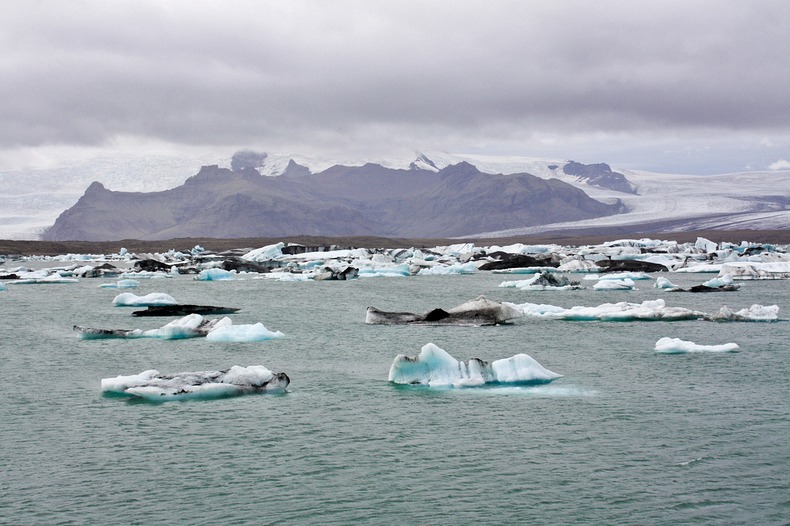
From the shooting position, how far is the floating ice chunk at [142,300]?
30562 mm

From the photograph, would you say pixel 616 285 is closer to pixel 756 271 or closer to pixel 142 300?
pixel 756 271

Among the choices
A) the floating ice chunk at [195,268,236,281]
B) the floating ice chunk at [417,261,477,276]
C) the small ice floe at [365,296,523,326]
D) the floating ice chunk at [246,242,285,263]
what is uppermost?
the floating ice chunk at [246,242,285,263]

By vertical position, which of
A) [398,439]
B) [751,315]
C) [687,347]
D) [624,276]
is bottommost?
A: [398,439]

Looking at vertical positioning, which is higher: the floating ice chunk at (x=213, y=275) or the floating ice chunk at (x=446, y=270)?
the floating ice chunk at (x=213, y=275)

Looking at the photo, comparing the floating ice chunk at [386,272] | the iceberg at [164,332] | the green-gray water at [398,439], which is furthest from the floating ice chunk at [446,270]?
the iceberg at [164,332]

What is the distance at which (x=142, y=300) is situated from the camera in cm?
3169

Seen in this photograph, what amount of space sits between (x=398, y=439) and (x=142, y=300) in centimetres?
2166

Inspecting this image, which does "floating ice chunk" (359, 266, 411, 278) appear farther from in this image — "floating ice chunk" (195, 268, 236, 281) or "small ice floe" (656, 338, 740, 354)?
"small ice floe" (656, 338, 740, 354)

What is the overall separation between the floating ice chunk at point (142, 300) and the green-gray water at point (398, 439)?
8079 millimetres

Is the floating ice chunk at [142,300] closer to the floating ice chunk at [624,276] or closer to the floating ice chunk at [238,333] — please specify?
the floating ice chunk at [238,333]

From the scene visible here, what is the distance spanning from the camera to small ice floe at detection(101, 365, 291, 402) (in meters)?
15.0

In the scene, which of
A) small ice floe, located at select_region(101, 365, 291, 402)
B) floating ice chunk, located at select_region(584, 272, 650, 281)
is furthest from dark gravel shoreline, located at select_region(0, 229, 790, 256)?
small ice floe, located at select_region(101, 365, 291, 402)

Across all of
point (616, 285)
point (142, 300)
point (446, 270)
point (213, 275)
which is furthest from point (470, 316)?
point (446, 270)

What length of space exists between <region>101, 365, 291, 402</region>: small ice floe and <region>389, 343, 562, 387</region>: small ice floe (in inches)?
93.8
